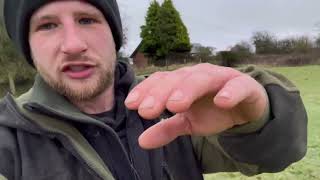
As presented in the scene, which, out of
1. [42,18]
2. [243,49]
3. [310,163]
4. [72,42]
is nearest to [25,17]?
[42,18]

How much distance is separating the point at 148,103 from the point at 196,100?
25 centimetres

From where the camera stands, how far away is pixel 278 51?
1537 inches

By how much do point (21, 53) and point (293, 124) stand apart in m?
1.43

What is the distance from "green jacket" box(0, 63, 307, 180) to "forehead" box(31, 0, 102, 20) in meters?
0.33

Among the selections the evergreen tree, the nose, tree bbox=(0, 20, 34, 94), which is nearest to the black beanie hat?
the nose

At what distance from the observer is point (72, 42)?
2080 mm

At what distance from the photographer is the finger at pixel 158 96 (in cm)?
116

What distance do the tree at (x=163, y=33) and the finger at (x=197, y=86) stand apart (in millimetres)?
36668

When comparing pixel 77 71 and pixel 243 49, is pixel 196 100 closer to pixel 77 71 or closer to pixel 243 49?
pixel 77 71

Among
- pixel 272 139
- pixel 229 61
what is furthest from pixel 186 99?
pixel 229 61

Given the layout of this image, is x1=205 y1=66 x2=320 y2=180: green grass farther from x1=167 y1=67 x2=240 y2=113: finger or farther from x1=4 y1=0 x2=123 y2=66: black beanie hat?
x1=167 y1=67 x2=240 y2=113: finger

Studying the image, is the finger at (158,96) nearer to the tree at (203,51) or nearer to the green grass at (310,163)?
the green grass at (310,163)

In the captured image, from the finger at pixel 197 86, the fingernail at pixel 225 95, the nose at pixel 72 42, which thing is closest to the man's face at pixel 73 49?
the nose at pixel 72 42

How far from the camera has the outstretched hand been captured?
119cm
